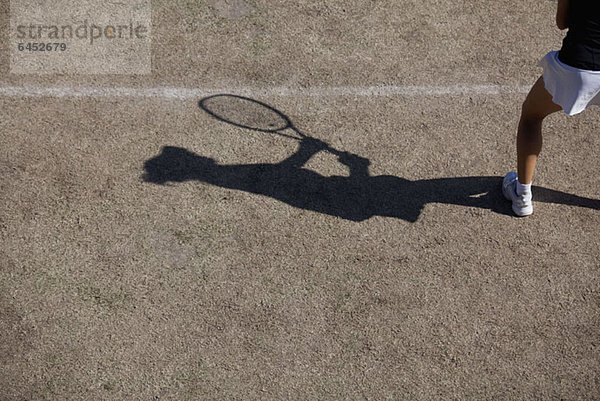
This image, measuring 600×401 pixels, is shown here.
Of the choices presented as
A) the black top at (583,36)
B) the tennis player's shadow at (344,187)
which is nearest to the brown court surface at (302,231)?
the tennis player's shadow at (344,187)

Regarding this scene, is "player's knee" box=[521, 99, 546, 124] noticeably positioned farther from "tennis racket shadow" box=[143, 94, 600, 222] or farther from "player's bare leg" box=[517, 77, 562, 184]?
"tennis racket shadow" box=[143, 94, 600, 222]

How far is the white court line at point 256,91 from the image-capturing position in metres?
6.11

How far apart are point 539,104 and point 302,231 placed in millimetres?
2037

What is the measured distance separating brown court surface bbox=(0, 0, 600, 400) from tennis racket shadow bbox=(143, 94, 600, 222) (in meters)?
0.02

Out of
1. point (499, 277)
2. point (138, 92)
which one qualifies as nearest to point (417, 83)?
point (499, 277)

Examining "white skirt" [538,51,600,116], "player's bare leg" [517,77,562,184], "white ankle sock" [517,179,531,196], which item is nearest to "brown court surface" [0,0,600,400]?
"white ankle sock" [517,179,531,196]

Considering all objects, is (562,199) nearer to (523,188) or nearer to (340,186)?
(523,188)

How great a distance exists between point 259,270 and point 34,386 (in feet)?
5.77

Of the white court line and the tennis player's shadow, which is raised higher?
the white court line

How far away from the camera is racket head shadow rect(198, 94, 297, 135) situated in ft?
19.3

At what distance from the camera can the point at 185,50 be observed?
21.4ft

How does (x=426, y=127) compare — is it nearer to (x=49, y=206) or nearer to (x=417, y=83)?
(x=417, y=83)

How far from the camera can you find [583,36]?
4133 millimetres

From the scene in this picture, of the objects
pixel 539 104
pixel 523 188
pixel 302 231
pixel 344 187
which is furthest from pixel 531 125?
pixel 302 231
